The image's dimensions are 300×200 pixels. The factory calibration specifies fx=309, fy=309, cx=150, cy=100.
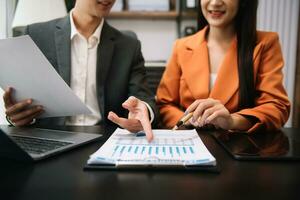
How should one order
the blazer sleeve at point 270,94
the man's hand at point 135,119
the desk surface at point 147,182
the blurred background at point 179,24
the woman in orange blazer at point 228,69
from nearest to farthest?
1. the desk surface at point 147,182
2. the man's hand at point 135,119
3. the blazer sleeve at point 270,94
4. the woman in orange blazer at point 228,69
5. the blurred background at point 179,24

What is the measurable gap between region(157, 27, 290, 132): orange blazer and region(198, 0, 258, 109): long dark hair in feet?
0.06

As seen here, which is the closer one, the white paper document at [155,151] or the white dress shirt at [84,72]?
the white paper document at [155,151]

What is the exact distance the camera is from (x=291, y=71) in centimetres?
234

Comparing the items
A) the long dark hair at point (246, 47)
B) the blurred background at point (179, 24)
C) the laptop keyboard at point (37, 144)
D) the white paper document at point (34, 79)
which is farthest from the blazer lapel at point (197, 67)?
the blurred background at point (179, 24)

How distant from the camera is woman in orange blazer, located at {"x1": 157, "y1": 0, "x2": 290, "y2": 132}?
1.00 meters

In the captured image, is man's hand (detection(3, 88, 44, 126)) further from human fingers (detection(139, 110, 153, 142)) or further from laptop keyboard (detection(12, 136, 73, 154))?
human fingers (detection(139, 110, 153, 142))

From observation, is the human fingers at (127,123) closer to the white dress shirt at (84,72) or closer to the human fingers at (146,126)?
the human fingers at (146,126)

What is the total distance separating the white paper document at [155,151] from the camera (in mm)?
502

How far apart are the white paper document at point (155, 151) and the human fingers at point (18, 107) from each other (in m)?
0.24

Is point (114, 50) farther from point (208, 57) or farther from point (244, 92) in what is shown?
point (244, 92)

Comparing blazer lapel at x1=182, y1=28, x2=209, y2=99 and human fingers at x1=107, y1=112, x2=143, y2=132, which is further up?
blazer lapel at x1=182, y1=28, x2=209, y2=99

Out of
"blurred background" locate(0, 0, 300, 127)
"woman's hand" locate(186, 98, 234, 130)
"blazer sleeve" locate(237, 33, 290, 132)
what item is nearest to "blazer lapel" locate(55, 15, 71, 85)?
"woman's hand" locate(186, 98, 234, 130)

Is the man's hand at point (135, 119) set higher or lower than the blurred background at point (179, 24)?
lower

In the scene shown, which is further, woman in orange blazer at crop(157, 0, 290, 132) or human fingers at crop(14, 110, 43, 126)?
woman in orange blazer at crop(157, 0, 290, 132)
